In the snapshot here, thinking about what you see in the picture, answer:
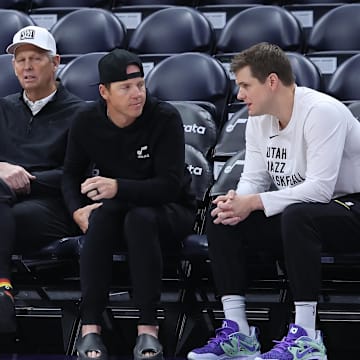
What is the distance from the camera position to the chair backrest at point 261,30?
4980mm

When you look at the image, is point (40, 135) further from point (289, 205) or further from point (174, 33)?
point (174, 33)

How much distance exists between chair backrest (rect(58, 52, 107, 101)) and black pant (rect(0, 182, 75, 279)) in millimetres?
875

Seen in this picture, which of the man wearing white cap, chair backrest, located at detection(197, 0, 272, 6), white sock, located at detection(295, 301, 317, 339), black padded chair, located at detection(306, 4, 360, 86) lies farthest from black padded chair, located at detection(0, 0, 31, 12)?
white sock, located at detection(295, 301, 317, 339)

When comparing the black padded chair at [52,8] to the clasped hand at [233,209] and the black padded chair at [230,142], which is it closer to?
the black padded chair at [230,142]

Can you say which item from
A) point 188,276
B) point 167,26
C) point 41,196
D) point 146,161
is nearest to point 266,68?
point 146,161

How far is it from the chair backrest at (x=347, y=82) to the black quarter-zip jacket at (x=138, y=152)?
3.46 feet

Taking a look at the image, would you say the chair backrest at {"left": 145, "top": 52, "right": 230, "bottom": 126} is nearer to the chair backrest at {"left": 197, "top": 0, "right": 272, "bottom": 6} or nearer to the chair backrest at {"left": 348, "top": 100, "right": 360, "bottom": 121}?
the chair backrest at {"left": 348, "top": 100, "right": 360, "bottom": 121}

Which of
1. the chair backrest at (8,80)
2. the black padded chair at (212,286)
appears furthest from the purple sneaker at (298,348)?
the chair backrest at (8,80)

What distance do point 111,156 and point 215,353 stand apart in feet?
2.78

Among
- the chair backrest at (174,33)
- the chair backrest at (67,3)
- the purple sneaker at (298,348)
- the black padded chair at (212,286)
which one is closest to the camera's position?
the purple sneaker at (298,348)

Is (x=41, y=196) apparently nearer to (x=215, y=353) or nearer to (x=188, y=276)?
(x=188, y=276)

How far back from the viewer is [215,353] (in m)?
3.21

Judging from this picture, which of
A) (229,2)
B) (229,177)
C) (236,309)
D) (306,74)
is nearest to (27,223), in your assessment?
(229,177)

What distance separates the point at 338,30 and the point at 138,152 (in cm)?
190
